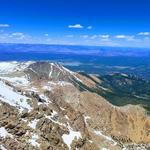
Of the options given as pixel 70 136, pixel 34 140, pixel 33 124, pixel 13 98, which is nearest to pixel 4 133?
pixel 34 140

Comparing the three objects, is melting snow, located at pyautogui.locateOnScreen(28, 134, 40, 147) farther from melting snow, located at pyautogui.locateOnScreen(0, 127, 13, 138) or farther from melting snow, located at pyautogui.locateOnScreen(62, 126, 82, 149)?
melting snow, located at pyautogui.locateOnScreen(62, 126, 82, 149)

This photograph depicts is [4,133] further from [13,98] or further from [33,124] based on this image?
[13,98]

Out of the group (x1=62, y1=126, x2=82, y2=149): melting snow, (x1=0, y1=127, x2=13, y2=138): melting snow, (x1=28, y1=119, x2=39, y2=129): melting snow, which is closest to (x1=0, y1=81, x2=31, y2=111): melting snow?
(x1=28, y1=119, x2=39, y2=129): melting snow

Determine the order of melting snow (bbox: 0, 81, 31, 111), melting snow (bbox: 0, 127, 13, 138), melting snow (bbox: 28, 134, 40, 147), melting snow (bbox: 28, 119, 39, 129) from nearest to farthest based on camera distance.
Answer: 1. melting snow (bbox: 0, 127, 13, 138)
2. melting snow (bbox: 28, 134, 40, 147)
3. melting snow (bbox: 28, 119, 39, 129)
4. melting snow (bbox: 0, 81, 31, 111)

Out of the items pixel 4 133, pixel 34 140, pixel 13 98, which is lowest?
pixel 34 140

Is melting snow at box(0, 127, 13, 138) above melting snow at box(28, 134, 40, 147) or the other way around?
above

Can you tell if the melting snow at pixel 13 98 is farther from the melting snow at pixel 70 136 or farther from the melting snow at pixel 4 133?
the melting snow at pixel 70 136

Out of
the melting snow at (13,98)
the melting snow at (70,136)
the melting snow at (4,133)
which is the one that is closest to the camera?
the melting snow at (4,133)

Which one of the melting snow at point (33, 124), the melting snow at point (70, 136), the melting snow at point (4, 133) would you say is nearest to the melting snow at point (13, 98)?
the melting snow at point (33, 124)
